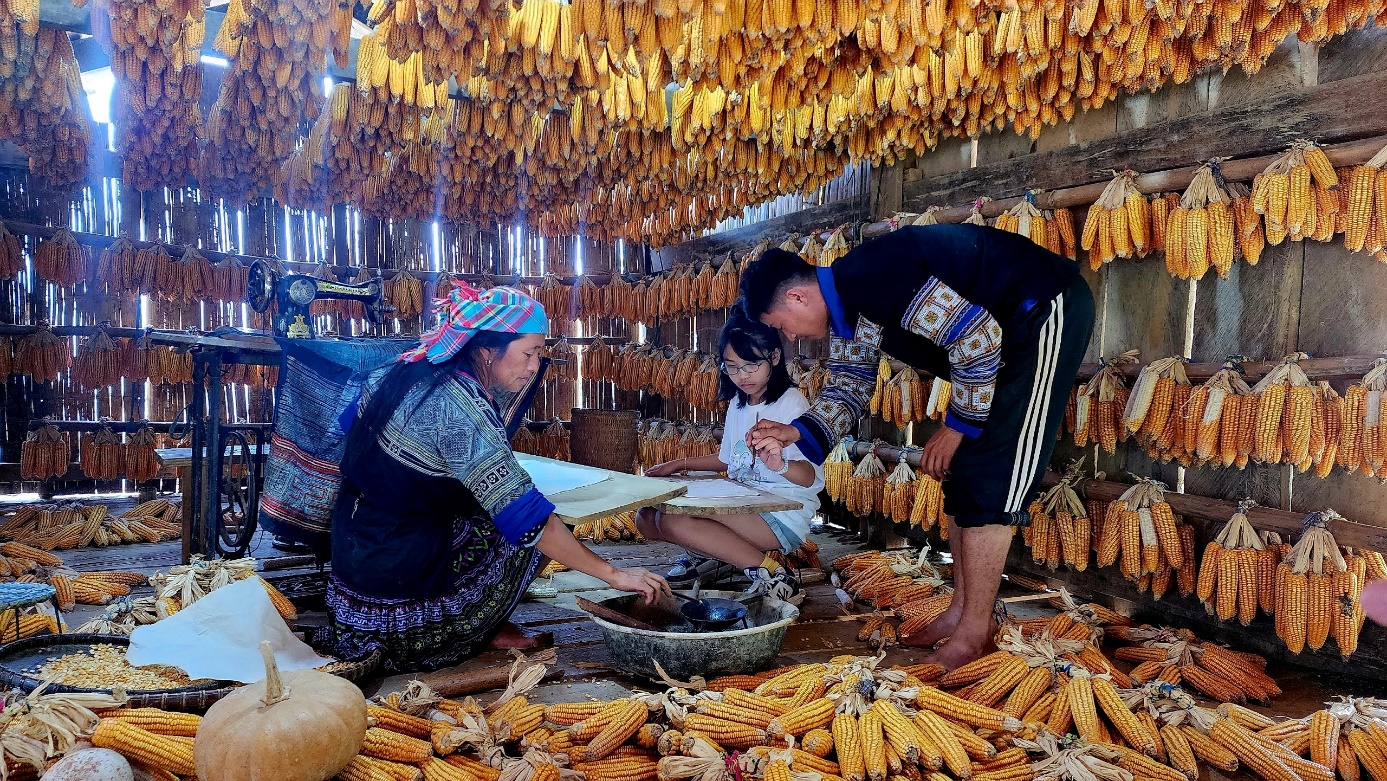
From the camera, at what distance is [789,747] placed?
276 cm

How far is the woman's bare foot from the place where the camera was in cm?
411

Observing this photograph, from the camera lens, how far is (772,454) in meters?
4.21

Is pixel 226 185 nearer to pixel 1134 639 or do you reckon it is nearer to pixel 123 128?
pixel 123 128

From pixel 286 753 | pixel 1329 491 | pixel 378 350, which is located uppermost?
pixel 378 350

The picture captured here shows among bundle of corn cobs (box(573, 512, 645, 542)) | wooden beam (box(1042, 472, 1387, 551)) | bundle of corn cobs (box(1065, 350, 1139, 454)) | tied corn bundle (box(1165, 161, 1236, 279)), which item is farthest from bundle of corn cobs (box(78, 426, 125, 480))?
tied corn bundle (box(1165, 161, 1236, 279))

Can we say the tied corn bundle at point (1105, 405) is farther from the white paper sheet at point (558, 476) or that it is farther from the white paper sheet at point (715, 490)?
the white paper sheet at point (558, 476)

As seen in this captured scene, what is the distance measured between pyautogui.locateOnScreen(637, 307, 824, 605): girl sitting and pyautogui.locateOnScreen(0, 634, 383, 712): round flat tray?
1864 millimetres

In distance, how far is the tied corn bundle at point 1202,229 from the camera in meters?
4.23

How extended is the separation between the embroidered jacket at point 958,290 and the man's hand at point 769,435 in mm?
613

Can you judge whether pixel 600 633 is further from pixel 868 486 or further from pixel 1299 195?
pixel 1299 195

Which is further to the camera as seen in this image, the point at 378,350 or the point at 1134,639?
the point at 378,350

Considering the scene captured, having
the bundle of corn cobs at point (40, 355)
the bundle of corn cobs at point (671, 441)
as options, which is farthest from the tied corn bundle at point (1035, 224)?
the bundle of corn cobs at point (40, 355)

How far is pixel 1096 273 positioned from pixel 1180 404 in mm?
1126

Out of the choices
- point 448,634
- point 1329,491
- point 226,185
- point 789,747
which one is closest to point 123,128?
point 226,185
